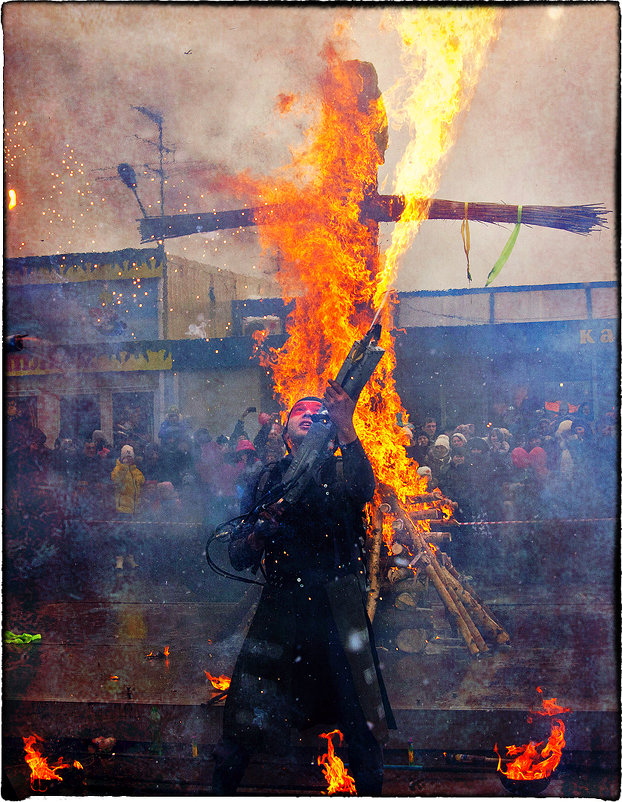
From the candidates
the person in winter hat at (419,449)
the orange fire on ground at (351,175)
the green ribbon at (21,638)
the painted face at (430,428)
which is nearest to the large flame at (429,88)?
the orange fire on ground at (351,175)

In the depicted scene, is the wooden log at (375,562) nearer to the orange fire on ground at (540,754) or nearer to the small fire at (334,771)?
the small fire at (334,771)

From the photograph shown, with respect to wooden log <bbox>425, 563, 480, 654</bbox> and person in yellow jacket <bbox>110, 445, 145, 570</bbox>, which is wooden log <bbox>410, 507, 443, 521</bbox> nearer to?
wooden log <bbox>425, 563, 480, 654</bbox>

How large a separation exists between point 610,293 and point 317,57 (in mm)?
2851

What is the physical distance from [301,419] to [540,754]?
2.63 meters

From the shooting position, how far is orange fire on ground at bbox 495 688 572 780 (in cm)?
363

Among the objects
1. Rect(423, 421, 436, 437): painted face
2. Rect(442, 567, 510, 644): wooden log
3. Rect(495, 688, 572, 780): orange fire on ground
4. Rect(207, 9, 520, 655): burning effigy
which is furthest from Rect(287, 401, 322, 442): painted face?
Rect(423, 421, 436, 437): painted face

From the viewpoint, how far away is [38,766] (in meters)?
3.96

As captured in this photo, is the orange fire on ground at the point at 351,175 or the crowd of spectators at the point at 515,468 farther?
the crowd of spectators at the point at 515,468

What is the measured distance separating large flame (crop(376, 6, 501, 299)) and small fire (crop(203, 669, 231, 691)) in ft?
9.88

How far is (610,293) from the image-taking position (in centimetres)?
458

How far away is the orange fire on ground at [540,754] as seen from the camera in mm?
3629

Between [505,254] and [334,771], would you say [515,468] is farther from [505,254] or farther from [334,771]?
[334,771]

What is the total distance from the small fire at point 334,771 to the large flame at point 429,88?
3.03 meters

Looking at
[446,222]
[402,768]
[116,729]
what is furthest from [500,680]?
[446,222]
